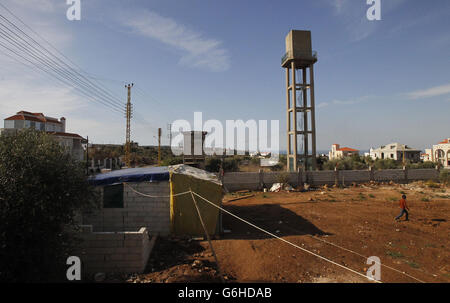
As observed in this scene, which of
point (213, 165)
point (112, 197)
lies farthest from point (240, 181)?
point (112, 197)

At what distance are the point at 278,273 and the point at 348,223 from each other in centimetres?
567

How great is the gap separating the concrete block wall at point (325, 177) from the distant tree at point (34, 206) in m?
14.8

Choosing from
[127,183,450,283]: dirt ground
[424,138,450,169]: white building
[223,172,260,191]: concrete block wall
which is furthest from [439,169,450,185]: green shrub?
[424,138,450,169]: white building

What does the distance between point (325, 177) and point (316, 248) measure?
14762mm

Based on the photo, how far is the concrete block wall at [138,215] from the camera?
26.5 ft

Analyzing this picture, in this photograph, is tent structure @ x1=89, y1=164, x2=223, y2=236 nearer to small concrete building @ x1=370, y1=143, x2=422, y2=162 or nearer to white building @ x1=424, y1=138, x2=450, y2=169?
white building @ x1=424, y1=138, x2=450, y2=169

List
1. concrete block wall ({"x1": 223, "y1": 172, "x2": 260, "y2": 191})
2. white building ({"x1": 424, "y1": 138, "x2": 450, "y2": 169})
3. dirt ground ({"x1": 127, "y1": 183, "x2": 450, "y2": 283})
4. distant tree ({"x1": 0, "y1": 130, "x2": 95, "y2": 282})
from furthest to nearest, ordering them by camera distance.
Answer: white building ({"x1": 424, "y1": 138, "x2": 450, "y2": 169})
concrete block wall ({"x1": 223, "y1": 172, "x2": 260, "y2": 191})
dirt ground ({"x1": 127, "y1": 183, "x2": 450, "y2": 283})
distant tree ({"x1": 0, "y1": 130, "x2": 95, "y2": 282})

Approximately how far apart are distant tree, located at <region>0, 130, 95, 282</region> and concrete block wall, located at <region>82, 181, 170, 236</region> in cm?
307

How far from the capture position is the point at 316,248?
7.10 m

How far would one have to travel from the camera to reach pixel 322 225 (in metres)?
9.58

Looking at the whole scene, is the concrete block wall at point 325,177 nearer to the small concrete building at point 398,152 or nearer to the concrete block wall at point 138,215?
the concrete block wall at point 138,215

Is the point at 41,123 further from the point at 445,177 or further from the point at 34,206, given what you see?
the point at 445,177

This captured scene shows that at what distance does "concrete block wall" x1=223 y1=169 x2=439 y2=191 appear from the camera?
19.4 meters

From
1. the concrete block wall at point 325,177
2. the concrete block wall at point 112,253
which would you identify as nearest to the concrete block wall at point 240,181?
the concrete block wall at point 325,177
